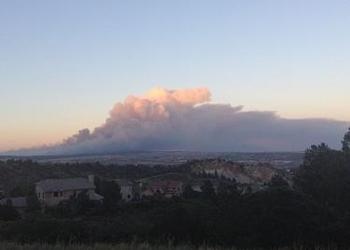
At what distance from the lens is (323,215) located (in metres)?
29.0

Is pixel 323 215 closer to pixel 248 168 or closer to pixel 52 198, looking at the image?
pixel 52 198

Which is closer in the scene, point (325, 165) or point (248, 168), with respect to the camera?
point (325, 165)

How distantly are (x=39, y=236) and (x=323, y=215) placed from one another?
12.6 meters

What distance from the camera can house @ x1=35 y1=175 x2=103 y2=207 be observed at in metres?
88.4

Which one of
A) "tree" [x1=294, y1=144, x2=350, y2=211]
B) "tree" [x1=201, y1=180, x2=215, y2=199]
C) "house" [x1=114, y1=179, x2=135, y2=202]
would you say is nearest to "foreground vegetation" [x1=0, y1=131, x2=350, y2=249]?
"tree" [x1=294, y1=144, x2=350, y2=211]

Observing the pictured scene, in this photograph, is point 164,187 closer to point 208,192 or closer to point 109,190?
point 109,190

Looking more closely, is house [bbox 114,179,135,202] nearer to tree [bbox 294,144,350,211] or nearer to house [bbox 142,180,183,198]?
house [bbox 142,180,183,198]

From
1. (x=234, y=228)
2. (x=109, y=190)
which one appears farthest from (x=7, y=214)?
(x=234, y=228)

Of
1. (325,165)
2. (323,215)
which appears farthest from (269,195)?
(325,165)

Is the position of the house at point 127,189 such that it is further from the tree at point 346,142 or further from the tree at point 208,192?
the tree at point 346,142

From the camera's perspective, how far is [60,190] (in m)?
91.1

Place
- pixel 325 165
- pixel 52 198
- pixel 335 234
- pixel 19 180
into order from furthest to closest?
pixel 19 180
pixel 52 198
pixel 325 165
pixel 335 234

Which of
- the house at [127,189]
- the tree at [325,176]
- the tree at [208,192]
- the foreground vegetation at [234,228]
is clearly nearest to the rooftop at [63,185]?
the house at [127,189]

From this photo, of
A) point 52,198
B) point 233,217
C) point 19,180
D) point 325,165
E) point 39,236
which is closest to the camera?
point 39,236
